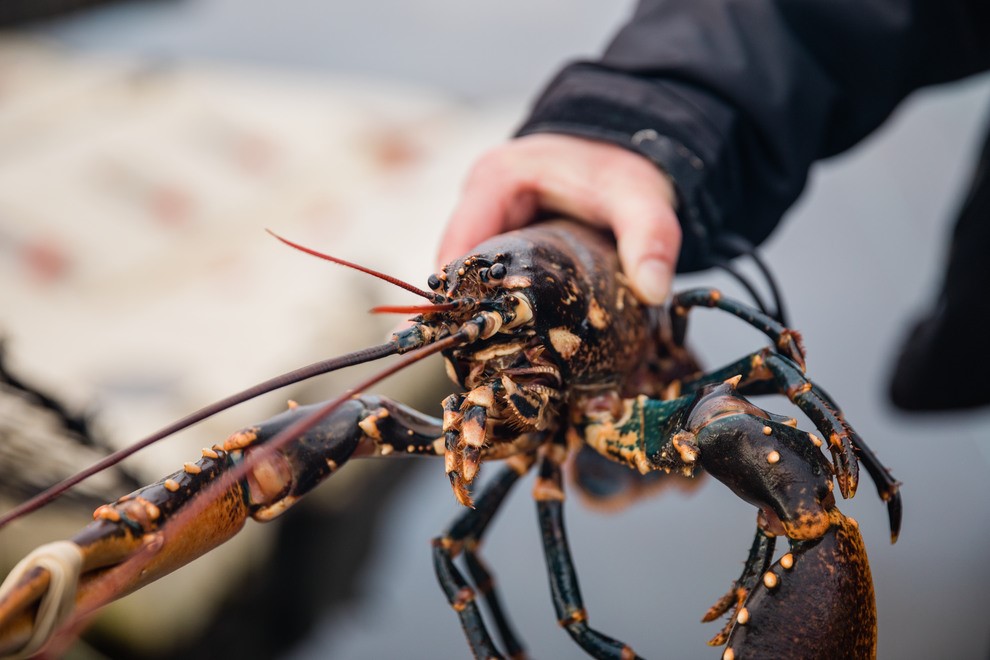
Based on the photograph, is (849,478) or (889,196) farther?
(889,196)

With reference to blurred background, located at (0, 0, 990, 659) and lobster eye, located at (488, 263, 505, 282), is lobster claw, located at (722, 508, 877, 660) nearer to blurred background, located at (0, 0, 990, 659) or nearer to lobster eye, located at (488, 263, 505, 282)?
blurred background, located at (0, 0, 990, 659)

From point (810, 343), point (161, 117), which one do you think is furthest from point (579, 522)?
point (161, 117)

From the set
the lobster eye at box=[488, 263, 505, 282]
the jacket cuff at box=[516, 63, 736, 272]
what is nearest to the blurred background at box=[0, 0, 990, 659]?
the jacket cuff at box=[516, 63, 736, 272]

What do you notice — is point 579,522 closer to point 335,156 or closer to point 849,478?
point 849,478

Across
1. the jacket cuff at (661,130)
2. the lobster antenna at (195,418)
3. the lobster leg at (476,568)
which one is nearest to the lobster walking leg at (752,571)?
the lobster leg at (476,568)

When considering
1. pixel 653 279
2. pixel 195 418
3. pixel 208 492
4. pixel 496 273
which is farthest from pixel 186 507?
pixel 653 279

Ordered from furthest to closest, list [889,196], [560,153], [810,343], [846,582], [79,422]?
[889,196] < [810,343] < [79,422] < [560,153] < [846,582]
